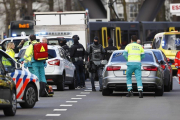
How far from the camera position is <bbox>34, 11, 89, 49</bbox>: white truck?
2885cm

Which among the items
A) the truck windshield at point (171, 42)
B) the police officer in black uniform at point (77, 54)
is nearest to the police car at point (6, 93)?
the police officer in black uniform at point (77, 54)

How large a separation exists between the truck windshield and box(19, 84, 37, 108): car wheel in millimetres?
20986

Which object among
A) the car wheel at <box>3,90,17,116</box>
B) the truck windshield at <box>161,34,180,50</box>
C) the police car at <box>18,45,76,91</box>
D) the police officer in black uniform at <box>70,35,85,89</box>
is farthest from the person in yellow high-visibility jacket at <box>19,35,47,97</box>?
the truck windshield at <box>161,34,180,50</box>

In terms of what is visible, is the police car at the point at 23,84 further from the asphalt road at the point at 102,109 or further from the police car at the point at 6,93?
the police car at the point at 6,93

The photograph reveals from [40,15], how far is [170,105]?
15996mm

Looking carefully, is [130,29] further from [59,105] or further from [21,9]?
[59,105]

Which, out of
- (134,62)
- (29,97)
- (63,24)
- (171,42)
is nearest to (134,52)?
(134,62)

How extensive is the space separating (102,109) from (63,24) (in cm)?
1612

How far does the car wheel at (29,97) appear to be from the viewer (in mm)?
13250

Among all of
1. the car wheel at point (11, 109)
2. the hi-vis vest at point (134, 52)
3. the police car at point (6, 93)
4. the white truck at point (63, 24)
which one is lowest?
the car wheel at point (11, 109)

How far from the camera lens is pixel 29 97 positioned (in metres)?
13.4

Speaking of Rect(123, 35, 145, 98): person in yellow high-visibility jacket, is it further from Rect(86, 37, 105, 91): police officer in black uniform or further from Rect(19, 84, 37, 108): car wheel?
Rect(19, 84, 37, 108): car wheel

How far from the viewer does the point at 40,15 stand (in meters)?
29.5

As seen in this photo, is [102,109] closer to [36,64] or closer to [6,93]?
[6,93]
